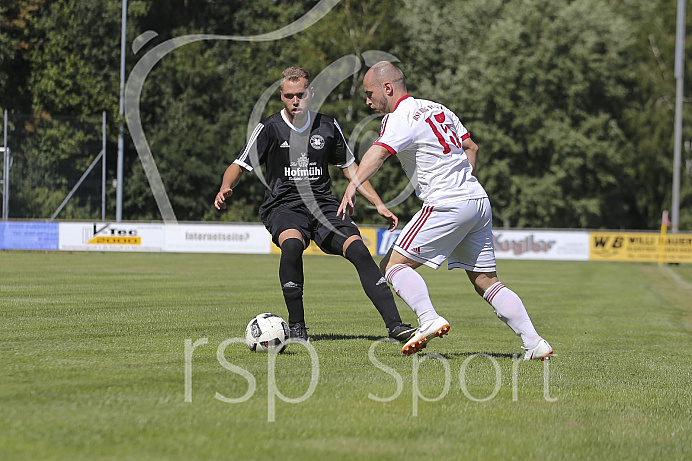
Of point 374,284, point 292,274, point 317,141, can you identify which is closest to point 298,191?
point 317,141

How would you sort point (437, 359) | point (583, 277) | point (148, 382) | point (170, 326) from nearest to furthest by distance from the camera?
point (148, 382)
point (437, 359)
point (170, 326)
point (583, 277)

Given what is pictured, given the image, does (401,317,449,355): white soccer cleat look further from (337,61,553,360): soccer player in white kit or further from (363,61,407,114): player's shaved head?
(363,61,407,114): player's shaved head

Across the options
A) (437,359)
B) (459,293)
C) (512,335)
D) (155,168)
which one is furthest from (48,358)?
(155,168)

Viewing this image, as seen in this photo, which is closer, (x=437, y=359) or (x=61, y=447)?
(x=61, y=447)

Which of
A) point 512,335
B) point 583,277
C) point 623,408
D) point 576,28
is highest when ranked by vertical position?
point 576,28

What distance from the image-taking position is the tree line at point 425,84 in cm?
4522

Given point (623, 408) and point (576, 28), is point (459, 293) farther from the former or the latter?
point (576, 28)

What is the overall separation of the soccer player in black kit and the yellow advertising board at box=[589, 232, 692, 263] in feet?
92.8

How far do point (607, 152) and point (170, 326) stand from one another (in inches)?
1729

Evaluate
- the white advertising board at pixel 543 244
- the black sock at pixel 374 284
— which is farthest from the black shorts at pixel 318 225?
the white advertising board at pixel 543 244

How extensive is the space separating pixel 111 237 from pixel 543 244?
52.3 ft

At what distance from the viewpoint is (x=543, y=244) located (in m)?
34.4

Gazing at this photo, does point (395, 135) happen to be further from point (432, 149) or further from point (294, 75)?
point (294, 75)

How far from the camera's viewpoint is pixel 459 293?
57.3 ft
